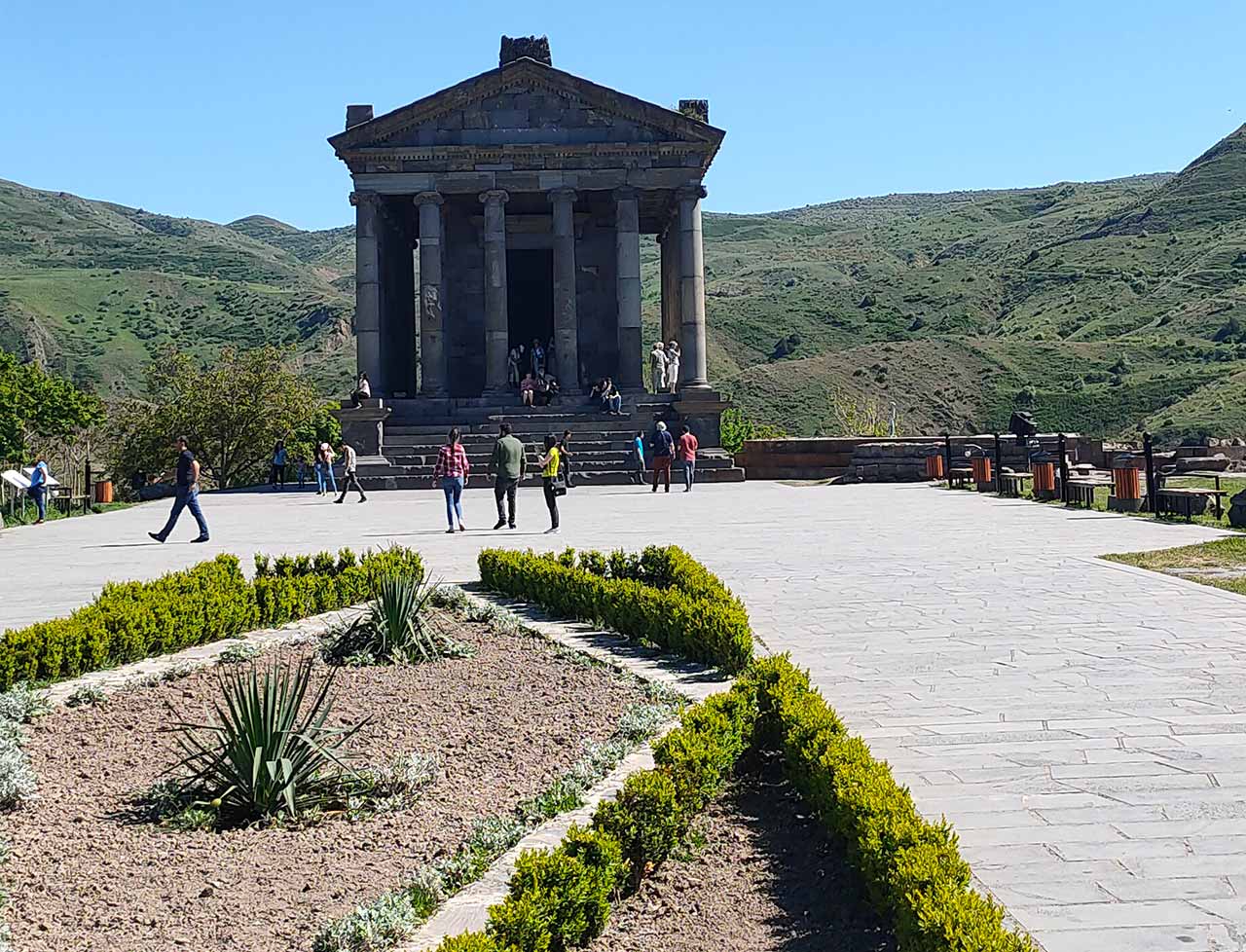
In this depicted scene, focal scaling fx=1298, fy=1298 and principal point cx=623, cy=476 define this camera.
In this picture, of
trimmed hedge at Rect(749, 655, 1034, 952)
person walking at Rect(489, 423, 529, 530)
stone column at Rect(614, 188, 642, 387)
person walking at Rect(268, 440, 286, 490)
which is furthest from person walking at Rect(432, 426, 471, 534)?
stone column at Rect(614, 188, 642, 387)

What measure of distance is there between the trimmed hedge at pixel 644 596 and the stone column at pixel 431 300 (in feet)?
85.4

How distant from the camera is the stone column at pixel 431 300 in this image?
126 feet

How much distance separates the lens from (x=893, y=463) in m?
34.9

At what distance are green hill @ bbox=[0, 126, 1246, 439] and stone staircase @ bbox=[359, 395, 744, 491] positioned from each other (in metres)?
30.7

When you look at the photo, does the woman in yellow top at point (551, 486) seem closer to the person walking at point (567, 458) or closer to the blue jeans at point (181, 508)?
the blue jeans at point (181, 508)

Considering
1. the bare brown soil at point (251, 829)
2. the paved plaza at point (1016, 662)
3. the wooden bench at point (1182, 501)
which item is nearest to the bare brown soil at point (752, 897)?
the paved plaza at point (1016, 662)

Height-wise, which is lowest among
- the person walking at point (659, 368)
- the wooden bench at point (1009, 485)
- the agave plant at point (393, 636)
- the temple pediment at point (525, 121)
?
the agave plant at point (393, 636)

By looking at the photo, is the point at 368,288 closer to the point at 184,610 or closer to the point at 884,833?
the point at 184,610

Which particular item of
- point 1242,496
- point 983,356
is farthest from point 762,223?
point 1242,496

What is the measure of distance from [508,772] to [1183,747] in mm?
3422

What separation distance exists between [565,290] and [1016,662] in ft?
102

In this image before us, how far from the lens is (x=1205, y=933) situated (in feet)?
13.9

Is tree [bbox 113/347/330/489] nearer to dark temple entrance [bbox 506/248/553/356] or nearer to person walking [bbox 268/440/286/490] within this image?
person walking [bbox 268/440/286/490]

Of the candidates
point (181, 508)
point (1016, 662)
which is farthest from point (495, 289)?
point (1016, 662)
